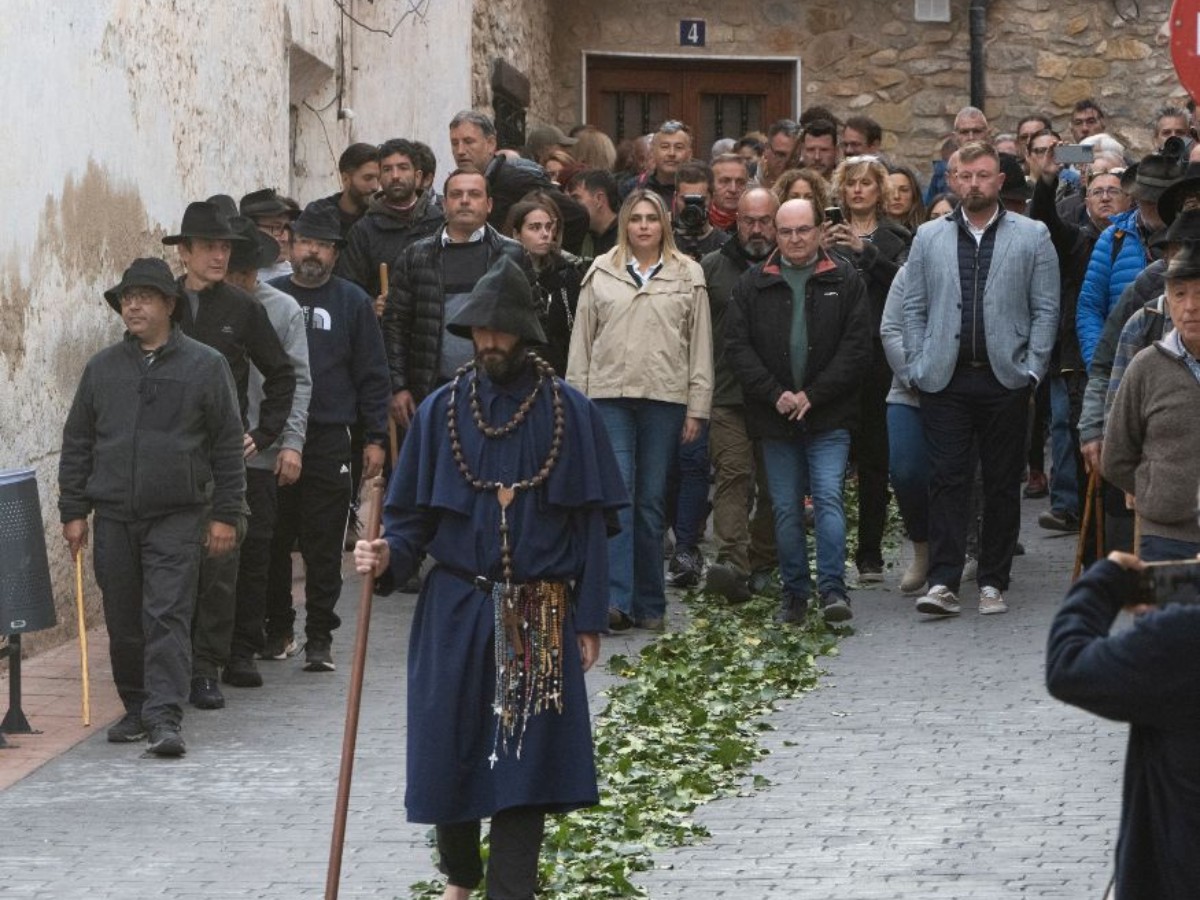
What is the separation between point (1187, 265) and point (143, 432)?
3.98 m

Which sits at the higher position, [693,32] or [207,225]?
[693,32]

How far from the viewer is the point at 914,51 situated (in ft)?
76.5

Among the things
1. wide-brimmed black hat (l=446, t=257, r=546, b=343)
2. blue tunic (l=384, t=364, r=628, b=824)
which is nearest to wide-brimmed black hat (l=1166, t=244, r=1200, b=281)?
blue tunic (l=384, t=364, r=628, b=824)

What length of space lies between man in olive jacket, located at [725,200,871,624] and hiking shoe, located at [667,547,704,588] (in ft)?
3.62

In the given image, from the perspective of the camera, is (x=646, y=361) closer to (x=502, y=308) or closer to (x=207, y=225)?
(x=207, y=225)

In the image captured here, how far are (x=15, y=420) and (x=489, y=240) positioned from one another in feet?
8.02

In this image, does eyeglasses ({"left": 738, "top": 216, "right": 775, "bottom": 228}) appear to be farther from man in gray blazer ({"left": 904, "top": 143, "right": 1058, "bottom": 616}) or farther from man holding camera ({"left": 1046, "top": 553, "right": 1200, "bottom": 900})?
man holding camera ({"left": 1046, "top": 553, "right": 1200, "bottom": 900})

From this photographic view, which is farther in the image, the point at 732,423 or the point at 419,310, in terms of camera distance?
the point at 732,423

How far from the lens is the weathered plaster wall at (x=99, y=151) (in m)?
11.1

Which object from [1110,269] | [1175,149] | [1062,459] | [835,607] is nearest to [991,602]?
[835,607]

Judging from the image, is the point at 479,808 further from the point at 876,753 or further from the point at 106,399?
the point at 106,399

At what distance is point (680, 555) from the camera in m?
13.0

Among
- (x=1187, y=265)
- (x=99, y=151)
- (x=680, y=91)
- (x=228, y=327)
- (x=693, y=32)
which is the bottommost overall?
(x=228, y=327)

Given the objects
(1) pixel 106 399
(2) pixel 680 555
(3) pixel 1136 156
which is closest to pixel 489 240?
(2) pixel 680 555
